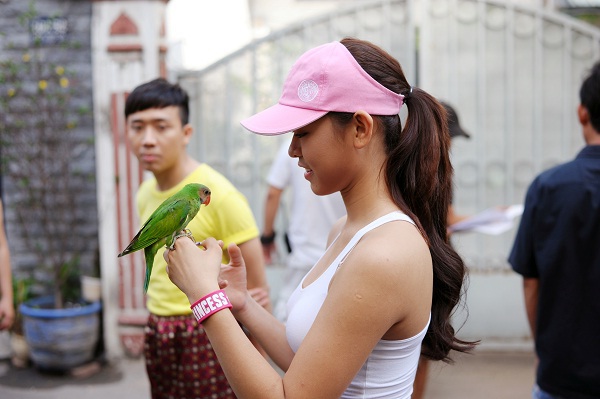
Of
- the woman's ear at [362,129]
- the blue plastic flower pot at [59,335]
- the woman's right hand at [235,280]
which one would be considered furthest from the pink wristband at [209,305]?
the blue plastic flower pot at [59,335]

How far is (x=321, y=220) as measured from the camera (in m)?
3.84

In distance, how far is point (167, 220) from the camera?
1788 mm

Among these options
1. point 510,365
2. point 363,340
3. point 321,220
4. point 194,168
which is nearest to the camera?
point 363,340

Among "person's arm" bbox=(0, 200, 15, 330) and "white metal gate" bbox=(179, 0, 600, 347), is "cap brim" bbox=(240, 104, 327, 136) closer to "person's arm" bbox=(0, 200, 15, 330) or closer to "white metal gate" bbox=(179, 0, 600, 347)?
"person's arm" bbox=(0, 200, 15, 330)

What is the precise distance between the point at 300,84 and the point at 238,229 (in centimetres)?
109

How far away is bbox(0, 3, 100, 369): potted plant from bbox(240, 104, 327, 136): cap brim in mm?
3723

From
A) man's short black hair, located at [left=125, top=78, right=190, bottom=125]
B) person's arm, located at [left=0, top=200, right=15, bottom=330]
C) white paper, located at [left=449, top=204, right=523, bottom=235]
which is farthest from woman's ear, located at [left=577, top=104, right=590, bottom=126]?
person's arm, located at [left=0, top=200, right=15, bottom=330]

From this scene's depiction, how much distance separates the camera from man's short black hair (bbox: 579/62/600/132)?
2.42 m

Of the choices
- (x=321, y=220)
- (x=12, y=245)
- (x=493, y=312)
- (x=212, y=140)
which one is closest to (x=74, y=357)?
(x=12, y=245)

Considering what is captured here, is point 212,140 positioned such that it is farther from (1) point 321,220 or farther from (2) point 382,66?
(2) point 382,66

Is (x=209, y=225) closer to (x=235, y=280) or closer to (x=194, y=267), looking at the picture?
(x=235, y=280)

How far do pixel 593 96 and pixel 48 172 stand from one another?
162 inches

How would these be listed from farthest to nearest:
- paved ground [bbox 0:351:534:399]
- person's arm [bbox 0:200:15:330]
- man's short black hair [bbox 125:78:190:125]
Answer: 1. paved ground [bbox 0:351:534:399]
2. person's arm [bbox 0:200:15:330]
3. man's short black hair [bbox 125:78:190:125]

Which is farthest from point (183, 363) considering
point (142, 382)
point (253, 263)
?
point (142, 382)
